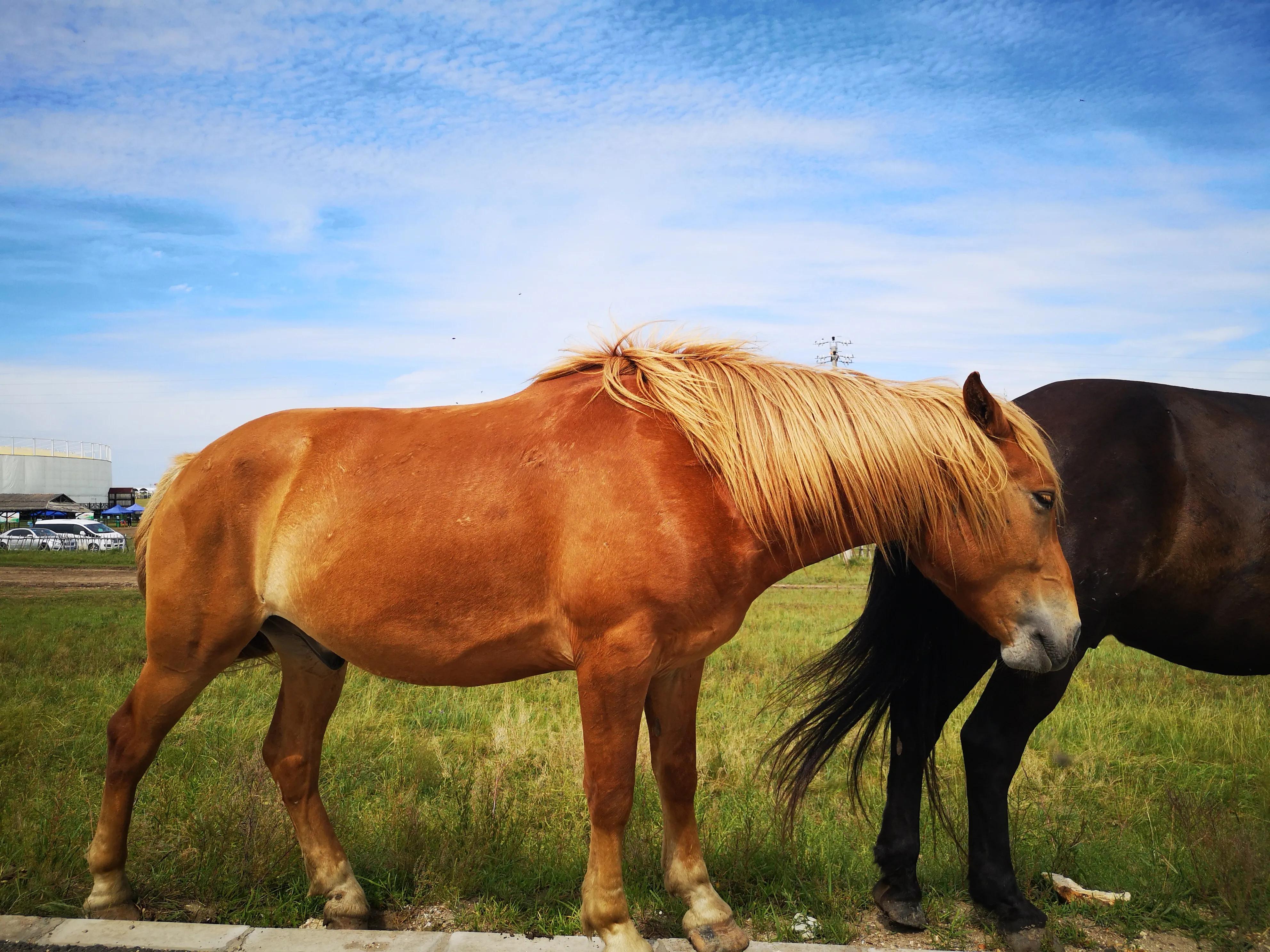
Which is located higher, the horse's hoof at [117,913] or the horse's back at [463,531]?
the horse's back at [463,531]

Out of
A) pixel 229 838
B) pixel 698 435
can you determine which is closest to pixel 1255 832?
pixel 698 435

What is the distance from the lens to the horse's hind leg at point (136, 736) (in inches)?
130

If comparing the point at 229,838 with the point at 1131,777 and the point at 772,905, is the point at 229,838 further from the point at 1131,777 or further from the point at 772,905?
the point at 1131,777

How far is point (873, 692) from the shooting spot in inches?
145

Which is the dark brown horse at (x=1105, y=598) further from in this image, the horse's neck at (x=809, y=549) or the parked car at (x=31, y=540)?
the parked car at (x=31, y=540)

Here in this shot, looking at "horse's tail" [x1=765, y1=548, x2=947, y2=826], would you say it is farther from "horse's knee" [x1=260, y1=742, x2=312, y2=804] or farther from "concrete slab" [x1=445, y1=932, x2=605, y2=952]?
"horse's knee" [x1=260, y1=742, x2=312, y2=804]

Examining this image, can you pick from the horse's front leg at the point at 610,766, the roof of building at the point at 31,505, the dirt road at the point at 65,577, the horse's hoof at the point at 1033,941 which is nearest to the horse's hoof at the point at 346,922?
the horse's front leg at the point at 610,766

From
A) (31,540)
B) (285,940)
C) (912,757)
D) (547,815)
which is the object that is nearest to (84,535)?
(31,540)

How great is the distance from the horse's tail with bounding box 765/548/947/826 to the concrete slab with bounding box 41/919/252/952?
92.0 inches

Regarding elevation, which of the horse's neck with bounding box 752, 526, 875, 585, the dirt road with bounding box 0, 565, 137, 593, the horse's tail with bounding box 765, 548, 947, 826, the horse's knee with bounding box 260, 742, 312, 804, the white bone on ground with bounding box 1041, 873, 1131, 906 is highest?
the horse's neck with bounding box 752, 526, 875, 585

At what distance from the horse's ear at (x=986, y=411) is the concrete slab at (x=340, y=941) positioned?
8.91 ft

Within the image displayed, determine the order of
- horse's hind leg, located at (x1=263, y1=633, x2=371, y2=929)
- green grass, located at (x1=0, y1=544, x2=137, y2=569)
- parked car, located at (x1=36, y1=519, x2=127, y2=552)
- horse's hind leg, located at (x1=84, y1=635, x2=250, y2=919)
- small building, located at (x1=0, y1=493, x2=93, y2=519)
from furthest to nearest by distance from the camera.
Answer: small building, located at (x1=0, y1=493, x2=93, y2=519) < parked car, located at (x1=36, y1=519, x2=127, y2=552) < green grass, located at (x1=0, y1=544, x2=137, y2=569) < horse's hind leg, located at (x1=263, y1=633, x2=371, y2=929) < horse's hind leg, located at (x1=84, y1=635, x2=250, y2=919)

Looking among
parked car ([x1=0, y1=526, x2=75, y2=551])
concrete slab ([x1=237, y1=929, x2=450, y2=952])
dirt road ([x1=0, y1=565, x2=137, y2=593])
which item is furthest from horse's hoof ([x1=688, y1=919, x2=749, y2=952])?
parked car ([x1=0, y1=526, x2=75, y2=551])

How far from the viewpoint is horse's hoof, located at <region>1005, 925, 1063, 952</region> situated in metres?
3.20
